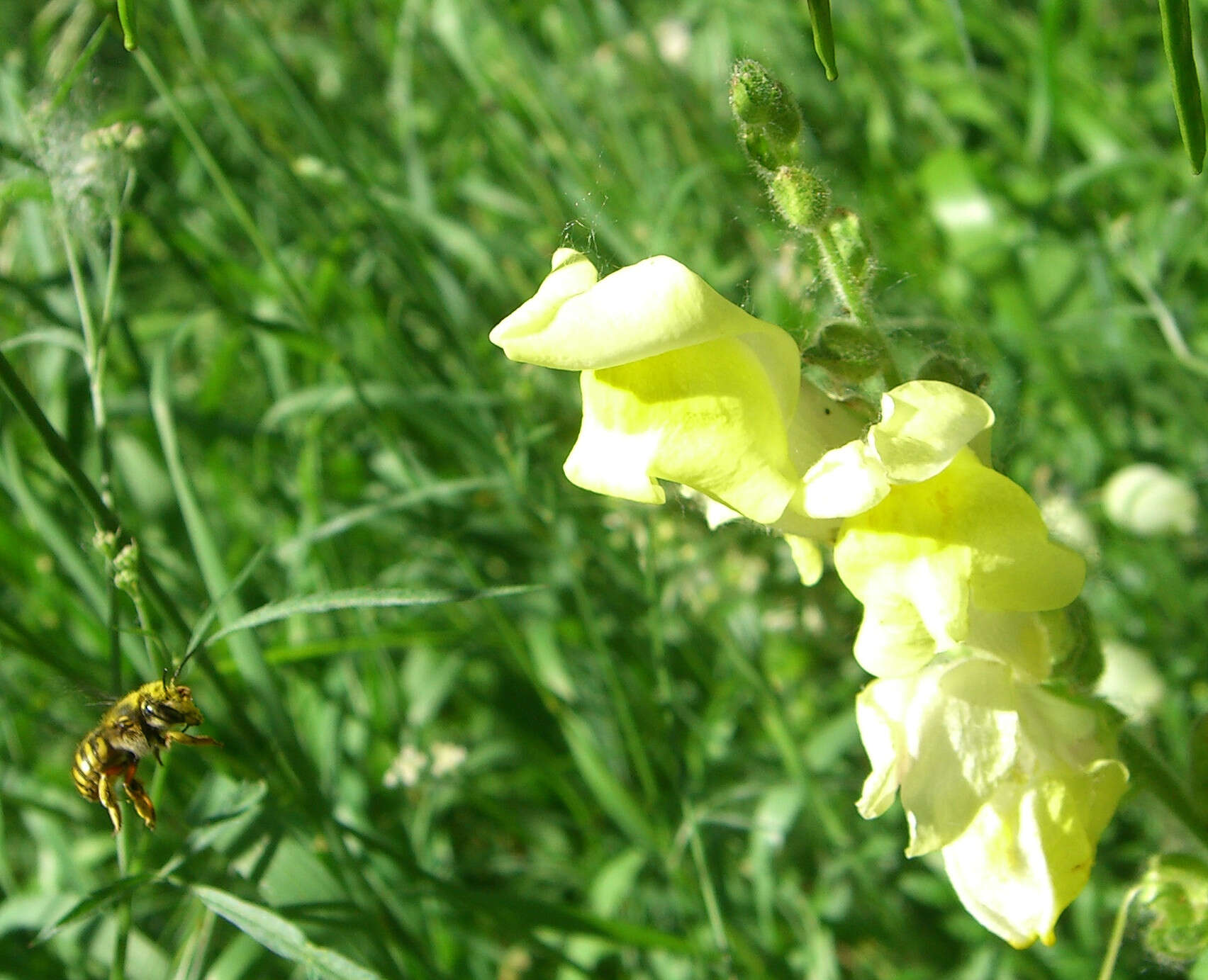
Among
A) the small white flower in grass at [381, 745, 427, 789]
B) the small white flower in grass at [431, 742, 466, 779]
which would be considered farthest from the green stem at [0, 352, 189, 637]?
the small white flower in grass at [431, 742, 466, 779]

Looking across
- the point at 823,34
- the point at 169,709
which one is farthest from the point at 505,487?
the point at 823,34

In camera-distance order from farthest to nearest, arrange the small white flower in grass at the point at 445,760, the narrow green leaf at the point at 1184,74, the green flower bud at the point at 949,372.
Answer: the small white flower in grass at the point at 445,760, the green flower bud at the point at 949,372, the narrow green leaf at the point at 1184,74

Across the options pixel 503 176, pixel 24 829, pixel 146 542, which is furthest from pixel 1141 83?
pixel 24 829

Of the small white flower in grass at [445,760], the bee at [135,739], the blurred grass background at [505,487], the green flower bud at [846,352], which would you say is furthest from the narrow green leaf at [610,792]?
the green flower bud at [846,352]

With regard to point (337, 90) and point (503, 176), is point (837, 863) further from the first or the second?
point (337, 90)

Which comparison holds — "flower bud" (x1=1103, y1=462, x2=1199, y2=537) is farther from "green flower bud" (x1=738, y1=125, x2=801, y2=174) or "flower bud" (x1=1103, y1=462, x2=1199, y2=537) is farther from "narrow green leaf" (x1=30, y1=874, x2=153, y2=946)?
"narrow green leaf" (x1=30, y1=874, x2=153, y2=946)

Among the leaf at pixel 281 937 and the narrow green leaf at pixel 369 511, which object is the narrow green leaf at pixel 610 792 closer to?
the narrow green leaf at pixel 369 511
